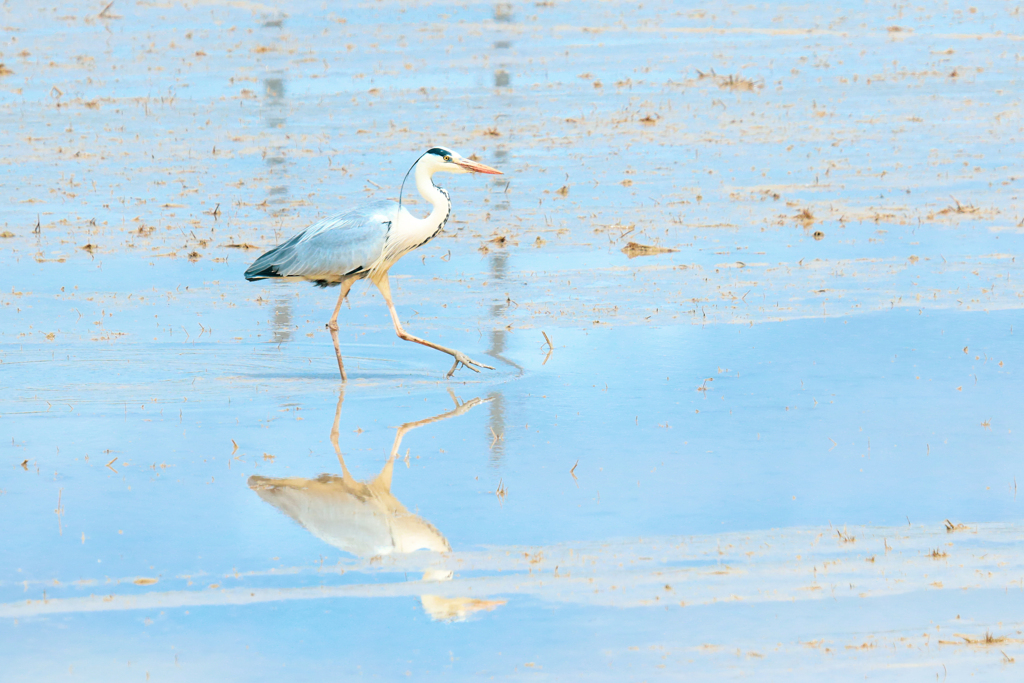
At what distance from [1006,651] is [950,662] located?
0.23 metres

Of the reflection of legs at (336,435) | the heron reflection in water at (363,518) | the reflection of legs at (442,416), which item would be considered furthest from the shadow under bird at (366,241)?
the heron reflection in water at (363,518)

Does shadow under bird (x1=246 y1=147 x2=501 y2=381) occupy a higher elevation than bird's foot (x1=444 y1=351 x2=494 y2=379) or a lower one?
higher

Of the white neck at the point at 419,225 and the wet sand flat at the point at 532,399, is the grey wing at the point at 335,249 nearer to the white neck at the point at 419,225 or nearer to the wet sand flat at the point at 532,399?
the white neck at the point at 419,225

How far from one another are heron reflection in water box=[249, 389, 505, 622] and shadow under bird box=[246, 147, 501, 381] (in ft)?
7.22

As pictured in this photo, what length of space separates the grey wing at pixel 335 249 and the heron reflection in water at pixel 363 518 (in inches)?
87.0

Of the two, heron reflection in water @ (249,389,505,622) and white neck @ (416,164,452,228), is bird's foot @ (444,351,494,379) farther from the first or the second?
heron reflection in water @ (249,389,505,622)

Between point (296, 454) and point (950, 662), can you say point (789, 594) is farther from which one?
point (296, 454)

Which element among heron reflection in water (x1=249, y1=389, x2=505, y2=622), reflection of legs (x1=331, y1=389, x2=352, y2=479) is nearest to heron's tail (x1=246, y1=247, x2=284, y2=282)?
reflection of legs (x1=331, y1=389, x2=352, y2=479)

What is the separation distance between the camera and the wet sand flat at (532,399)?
5711mm

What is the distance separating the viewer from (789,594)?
5.96 m

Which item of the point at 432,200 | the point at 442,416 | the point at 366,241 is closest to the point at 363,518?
the point at 442,416

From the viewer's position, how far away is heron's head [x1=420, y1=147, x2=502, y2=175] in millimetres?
9789

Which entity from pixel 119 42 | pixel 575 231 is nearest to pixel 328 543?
pixel 575 231

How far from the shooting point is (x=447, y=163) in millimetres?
9883
